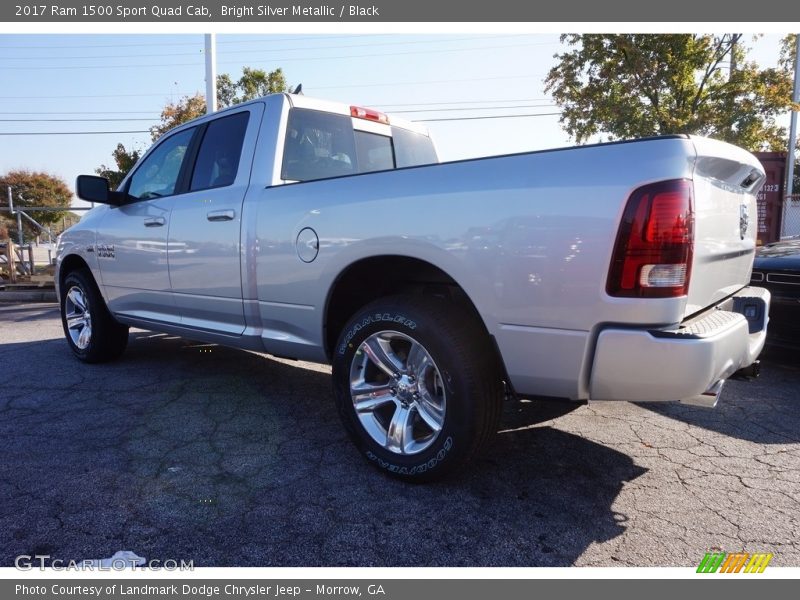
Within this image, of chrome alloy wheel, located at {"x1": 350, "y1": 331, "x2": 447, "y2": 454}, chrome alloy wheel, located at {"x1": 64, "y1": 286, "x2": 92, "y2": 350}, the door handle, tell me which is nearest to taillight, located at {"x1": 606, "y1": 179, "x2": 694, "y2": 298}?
chrome alloy wheel, located at {"x1": 350, "y1": 331, "x2": 447, "y2": 454}

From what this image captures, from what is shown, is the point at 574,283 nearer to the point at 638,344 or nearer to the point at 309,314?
the point at 638,344

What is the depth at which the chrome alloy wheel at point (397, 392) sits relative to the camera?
2.61 m

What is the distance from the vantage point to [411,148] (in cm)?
455

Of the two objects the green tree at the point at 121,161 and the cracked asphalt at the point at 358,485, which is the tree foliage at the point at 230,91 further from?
the cracked asphalt at the point at 358,485

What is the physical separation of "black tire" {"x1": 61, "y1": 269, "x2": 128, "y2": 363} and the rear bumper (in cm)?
428

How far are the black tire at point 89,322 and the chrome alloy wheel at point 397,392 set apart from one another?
A: 3107 mm

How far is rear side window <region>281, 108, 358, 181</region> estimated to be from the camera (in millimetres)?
3572

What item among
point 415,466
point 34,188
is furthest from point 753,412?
point 34,188

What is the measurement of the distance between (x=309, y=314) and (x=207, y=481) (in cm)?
99

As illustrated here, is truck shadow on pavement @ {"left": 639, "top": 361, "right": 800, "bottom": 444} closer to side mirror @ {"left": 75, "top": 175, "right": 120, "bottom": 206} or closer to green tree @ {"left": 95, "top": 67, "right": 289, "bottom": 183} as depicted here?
side mirror @ {"left": 75, "top": 175, "right": 120, "bottom": 206}

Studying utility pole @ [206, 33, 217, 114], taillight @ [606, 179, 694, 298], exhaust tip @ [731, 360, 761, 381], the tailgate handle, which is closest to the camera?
taillight @ [606, 179, 694, 298]

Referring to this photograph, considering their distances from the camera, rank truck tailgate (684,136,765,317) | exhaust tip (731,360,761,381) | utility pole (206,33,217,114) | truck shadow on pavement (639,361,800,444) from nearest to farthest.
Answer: truck tailgate (684,136,765,317), exhaust tip (731,360,761,381), truck shadow on pavement (639,361,800,444), utility pole (206,33,217,114)

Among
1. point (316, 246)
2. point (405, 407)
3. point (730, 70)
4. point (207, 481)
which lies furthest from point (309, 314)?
point (730, 70)

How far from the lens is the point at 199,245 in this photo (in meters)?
3.64
